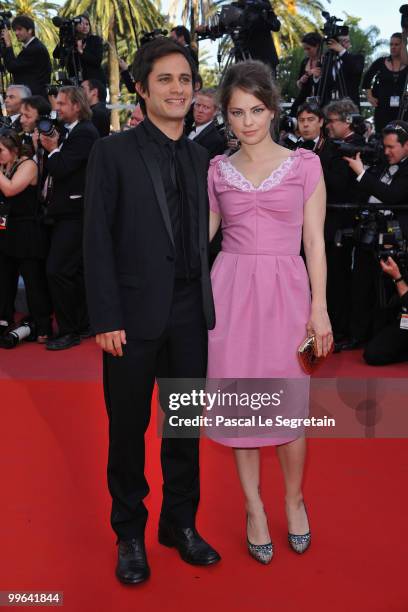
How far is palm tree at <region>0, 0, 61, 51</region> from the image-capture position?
2191cm

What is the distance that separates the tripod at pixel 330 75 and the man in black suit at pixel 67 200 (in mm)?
2333

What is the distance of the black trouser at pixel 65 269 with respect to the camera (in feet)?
16.2

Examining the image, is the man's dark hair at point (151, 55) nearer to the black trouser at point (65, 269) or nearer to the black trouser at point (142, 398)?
the black trouser at point (142, 398)

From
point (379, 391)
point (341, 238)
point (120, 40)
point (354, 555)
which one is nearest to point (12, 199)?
point (341, 238)

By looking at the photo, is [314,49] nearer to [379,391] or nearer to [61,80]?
[61,80]

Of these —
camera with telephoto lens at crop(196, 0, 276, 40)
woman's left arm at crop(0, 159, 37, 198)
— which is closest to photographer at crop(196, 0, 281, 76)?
camera with telephoto lens at crop(196, 0, 276, 40)

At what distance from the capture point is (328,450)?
3334 millimetres

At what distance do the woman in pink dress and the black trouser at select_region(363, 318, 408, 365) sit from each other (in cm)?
208

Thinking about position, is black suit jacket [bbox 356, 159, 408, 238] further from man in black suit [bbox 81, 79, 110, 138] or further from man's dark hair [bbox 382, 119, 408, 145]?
man in black suit [bbox 81, 79, 110, 138]

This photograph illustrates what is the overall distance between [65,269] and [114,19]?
19.2m

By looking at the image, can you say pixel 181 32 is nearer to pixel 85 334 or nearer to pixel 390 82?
pixel 390 82

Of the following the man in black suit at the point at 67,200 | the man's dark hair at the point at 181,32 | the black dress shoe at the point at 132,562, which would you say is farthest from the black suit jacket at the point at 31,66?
the black dress shoe at the point at 132,562

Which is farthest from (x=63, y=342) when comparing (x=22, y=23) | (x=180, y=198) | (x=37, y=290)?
(x=22, y=23)

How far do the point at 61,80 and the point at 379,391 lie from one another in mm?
3876
